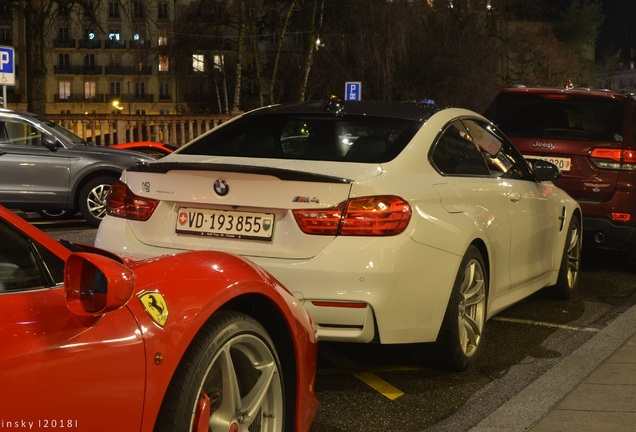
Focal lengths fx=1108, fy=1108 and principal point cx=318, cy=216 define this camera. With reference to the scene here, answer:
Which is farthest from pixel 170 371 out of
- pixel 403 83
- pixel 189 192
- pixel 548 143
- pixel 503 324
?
pixel 403 83

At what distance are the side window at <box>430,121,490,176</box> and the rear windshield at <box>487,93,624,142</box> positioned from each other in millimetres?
3837

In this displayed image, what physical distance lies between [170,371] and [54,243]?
52 cm

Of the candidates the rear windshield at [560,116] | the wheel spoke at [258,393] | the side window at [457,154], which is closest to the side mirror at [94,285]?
the wheel spoke at [258,393]

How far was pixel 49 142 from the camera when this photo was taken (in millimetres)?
14898

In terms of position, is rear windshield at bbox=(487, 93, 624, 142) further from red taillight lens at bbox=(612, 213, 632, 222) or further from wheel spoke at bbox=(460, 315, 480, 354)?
wheel spoke at bbox=(460, 315, 480, 354)

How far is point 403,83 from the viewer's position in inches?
2104

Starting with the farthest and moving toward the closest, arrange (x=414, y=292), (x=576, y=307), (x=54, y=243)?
(x=576, y=307), (x=414, y=292), (x=54, y=243)

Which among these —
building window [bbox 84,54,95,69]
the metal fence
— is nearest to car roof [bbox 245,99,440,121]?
the metal fence

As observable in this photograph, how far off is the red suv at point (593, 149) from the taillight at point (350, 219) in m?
5.22

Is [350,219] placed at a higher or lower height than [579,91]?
lower

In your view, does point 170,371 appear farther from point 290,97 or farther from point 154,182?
point 290,97

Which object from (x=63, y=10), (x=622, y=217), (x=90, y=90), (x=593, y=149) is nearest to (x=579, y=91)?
(x=593, y=149)

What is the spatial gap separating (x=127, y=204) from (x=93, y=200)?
30.6 ft

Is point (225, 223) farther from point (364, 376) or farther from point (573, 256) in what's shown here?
point (573, 256)
